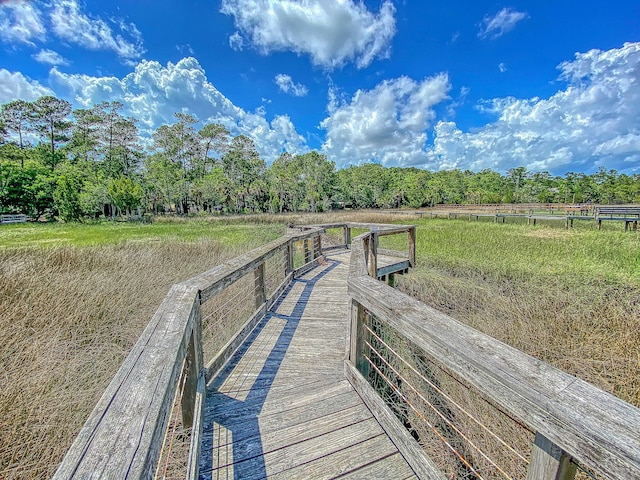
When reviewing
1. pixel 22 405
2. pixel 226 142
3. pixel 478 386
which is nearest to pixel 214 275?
pixel 22 405

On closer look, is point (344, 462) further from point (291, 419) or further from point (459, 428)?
point (459, 428)

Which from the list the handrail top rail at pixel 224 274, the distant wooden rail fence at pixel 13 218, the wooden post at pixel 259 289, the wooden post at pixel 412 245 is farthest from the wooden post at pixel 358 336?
the distant wooden rail fence at pixel 13 218

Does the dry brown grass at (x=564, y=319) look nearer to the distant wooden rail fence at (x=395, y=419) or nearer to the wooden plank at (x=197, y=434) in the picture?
the distant wooden rail fence at (x=395, y=419)

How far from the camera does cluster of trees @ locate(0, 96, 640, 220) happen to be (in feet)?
102

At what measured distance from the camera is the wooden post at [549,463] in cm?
96

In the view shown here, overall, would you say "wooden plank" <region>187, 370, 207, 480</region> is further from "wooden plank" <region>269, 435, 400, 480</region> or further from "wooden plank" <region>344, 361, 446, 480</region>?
"wooden plank" <region>344, 361, 446, 480</region>

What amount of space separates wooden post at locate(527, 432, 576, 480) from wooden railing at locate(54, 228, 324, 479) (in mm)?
1349

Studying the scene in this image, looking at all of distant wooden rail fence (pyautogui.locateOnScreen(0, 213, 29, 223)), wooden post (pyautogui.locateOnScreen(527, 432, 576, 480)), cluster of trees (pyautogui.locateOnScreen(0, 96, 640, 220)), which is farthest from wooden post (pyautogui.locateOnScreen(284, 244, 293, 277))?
distant wooden rail fence (pyautogui.locateOnScreen(0, 213, 29, 223))

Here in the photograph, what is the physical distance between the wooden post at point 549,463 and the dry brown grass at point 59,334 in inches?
113

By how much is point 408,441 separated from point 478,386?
1010mm

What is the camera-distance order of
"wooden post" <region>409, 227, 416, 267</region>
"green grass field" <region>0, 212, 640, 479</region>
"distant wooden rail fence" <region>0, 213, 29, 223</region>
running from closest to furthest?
1. "green grass field" <region>0, 212, 640, 479</region>
2. "wooden post" <region>409, 227, 416, 267</region>
3. "distant wooden rail fence" <region>0, 213, 29, 223</region>

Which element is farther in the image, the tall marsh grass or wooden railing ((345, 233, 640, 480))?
the tall marsh grass

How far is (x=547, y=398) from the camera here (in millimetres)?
952

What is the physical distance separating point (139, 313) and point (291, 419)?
3723 millimetres
